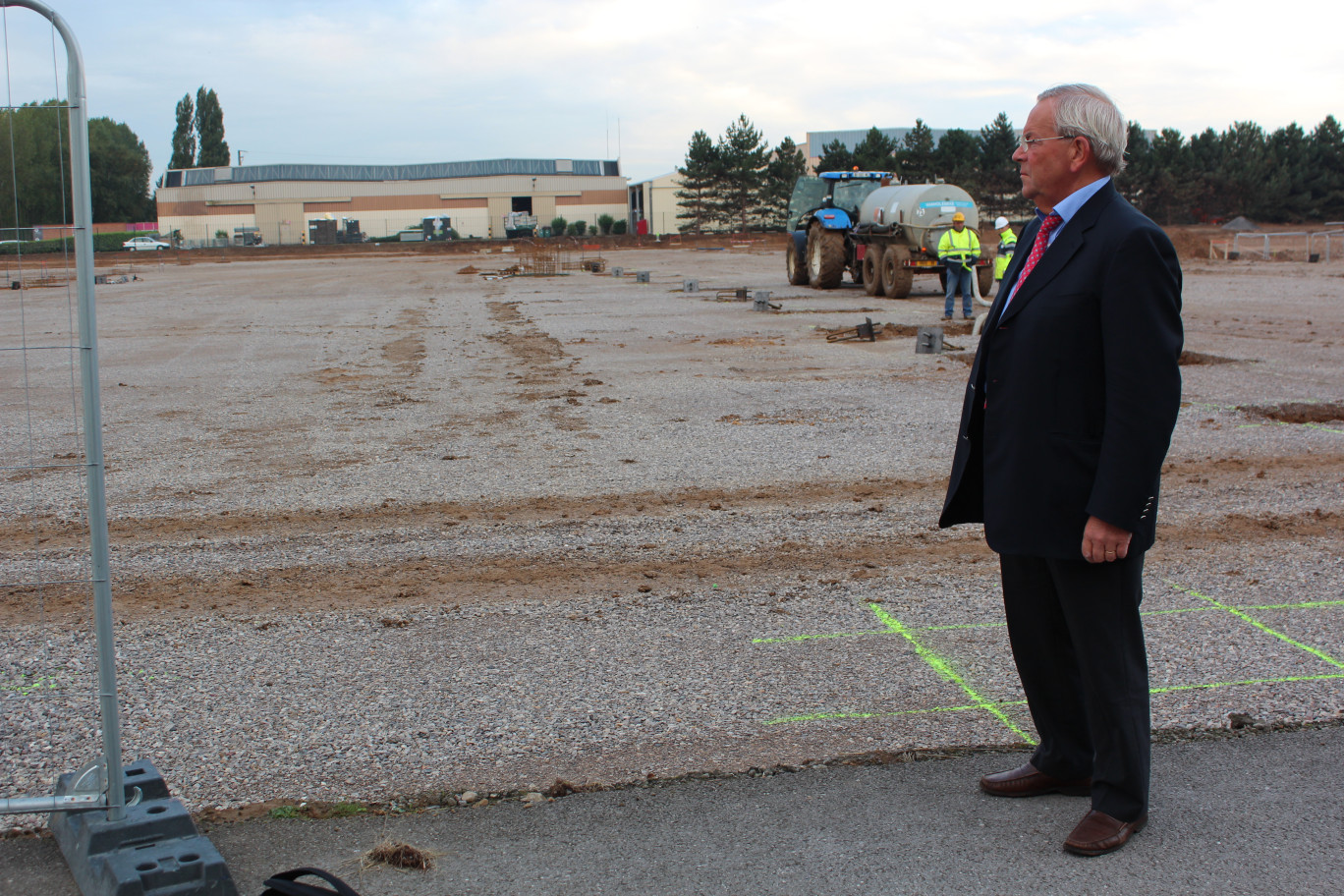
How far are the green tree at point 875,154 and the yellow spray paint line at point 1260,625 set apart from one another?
72483mm

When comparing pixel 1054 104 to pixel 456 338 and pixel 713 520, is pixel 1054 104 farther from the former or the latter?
pixel 456 338

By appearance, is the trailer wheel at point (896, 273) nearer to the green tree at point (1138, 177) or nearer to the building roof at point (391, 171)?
the green tree at point (1138, 177)

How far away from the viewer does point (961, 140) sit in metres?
77.3

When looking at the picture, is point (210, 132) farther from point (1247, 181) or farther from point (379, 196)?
point (1247, 181)

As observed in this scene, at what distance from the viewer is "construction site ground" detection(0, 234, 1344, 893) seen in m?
3.68

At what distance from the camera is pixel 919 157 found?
259 ft

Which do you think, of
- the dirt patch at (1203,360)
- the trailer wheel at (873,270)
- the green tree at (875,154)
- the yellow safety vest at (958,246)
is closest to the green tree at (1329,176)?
the green tree at (875,154)

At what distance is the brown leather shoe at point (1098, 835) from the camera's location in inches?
118

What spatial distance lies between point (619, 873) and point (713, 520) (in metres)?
3.90

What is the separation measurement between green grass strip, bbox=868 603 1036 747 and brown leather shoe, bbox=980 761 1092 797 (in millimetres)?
337

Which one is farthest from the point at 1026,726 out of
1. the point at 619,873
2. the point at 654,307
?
the point at 654,307

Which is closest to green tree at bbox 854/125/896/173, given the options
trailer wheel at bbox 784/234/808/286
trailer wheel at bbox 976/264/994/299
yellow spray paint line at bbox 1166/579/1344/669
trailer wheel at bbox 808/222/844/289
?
trailer wheel at bbox 784/234/808/286

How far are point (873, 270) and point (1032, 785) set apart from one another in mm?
23033

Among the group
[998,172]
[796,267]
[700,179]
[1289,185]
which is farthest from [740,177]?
[796,267]
